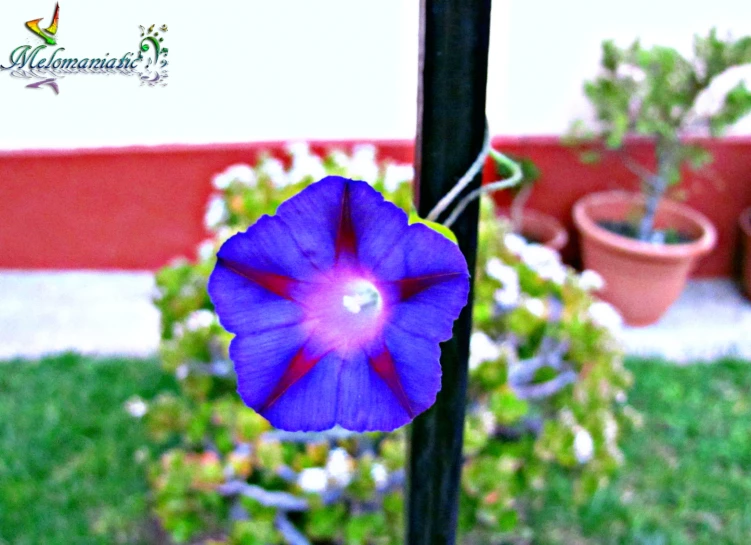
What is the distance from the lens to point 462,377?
821mm

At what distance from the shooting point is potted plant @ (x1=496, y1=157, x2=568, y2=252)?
339cm

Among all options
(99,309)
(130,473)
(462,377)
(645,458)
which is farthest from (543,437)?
(99,309)

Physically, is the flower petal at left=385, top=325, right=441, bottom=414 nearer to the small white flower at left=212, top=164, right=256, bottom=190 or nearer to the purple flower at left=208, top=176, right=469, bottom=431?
the purple flower at left=208, top=176, right=469, bottom=431

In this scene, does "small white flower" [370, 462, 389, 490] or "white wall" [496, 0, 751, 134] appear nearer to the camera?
"small white flower" [370, 462, 389, 490]

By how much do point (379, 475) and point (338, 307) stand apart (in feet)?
3.93

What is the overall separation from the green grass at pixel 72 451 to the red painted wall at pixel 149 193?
77 cm

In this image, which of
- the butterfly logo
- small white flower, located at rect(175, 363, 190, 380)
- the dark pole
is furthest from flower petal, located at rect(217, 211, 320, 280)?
the butterfly logo

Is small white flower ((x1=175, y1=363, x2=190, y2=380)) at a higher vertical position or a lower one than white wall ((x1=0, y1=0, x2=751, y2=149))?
lower

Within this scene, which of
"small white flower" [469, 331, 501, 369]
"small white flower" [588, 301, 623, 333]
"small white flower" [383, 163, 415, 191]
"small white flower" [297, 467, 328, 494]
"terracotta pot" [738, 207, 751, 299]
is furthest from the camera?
"terracotta pot" [738, 207, 751, 299]

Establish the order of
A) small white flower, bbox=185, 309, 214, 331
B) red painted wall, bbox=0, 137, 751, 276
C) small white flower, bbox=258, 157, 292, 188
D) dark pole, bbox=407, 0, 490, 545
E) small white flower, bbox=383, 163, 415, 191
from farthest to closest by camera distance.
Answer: red painted wall, bbox=0, 137, 751, 276 → small white flower, bbox=258, 157, 292, 188 → small white flower, bbox=383, 163, 415, 191 → small white flower, bbox=185, 309, 214, 331 → dark pole, bbox=407, 0, 490, 545

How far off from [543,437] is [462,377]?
3.83 ft

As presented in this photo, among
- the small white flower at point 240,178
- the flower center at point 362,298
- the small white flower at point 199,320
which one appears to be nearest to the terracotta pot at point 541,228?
the small white flower at point 240,178

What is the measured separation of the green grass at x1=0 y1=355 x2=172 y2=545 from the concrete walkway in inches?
7.3

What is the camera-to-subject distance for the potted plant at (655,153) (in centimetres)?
290
